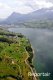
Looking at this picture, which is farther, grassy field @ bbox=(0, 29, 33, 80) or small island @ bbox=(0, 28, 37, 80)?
small island @ bbox=(0, 28, 37, 80)

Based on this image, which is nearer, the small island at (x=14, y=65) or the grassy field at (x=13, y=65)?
the grassy field at (x=13, y=65)

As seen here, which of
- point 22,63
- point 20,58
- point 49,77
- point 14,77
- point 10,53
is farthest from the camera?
point 10,53

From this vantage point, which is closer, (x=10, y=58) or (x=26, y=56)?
(x=10, y=58)

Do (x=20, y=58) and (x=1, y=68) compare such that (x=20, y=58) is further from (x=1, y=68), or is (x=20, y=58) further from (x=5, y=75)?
(x=5, y=75)

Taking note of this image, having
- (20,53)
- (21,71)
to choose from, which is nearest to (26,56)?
(20,53)

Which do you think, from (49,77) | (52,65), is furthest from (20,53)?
(49,77)

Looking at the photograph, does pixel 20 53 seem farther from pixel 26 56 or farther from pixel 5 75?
pixel 5 75

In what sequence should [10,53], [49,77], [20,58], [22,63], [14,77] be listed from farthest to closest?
[10,53] → [20,58] → [22,63] → [49,77] → [14,77]

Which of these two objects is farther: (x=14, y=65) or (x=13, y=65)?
(x=14, y=65)

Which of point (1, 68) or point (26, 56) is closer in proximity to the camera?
point (1, 68)
